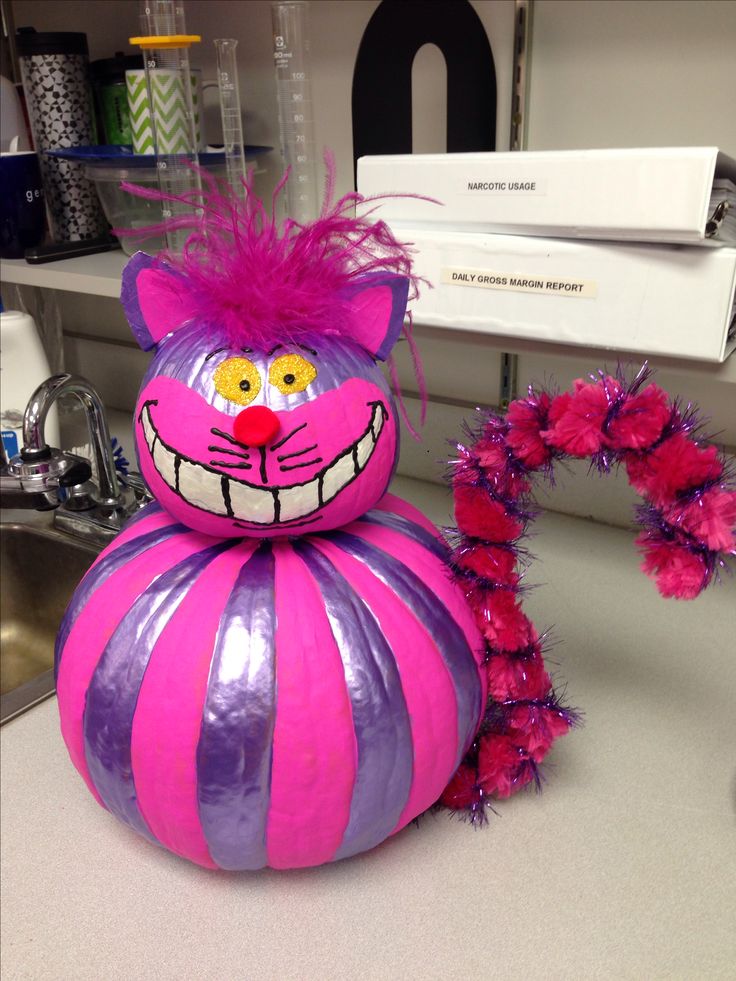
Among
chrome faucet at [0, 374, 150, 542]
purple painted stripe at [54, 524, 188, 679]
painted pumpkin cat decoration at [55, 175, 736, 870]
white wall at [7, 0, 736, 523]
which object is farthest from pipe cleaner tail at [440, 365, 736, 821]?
chrome faucet at [0, 374, 150, 542]

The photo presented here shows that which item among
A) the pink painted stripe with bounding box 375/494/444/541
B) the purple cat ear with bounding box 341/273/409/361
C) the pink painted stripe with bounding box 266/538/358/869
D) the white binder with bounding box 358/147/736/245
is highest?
the white binder with bounding box 358/147/736/245

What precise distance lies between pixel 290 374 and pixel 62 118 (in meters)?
0.93

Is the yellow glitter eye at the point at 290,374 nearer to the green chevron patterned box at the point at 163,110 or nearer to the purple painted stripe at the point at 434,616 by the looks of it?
the purple painted stripe at the point at 434,616

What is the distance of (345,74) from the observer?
1138 mm

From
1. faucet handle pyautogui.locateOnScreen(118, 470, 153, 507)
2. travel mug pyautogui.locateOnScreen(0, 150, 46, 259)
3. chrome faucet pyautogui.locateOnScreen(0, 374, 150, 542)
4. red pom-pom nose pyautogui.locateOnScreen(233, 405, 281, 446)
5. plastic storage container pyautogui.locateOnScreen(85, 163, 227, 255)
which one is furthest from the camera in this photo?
travel mug pyautogui.locateOnScreen(0, 150, 46, 259)

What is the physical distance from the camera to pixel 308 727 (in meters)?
0.53

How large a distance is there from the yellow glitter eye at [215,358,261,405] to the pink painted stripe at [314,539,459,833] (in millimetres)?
127

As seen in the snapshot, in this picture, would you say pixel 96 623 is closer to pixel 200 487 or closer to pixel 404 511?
pixel 200 487

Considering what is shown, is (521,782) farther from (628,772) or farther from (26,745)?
(26,745)

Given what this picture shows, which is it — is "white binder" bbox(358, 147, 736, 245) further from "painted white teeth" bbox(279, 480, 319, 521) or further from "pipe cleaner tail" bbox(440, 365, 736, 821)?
"painted white teeth" bbox(279, 480, 319, 521)

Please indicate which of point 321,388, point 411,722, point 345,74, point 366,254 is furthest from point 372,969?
point 345,74

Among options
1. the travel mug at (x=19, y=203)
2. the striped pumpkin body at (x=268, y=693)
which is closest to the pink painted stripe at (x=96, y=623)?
the striped pumpkin body at (x=268, y=693)

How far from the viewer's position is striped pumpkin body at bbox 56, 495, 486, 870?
1.73 ft

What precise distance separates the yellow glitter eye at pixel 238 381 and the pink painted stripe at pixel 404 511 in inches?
6.9
